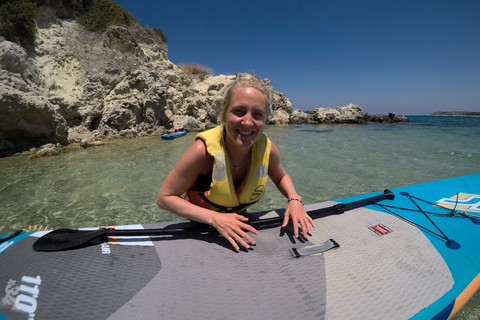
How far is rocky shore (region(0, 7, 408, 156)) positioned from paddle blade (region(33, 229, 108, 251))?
7499 mm

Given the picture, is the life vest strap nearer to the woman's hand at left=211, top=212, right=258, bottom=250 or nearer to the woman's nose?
the woman's hand at left=211, top=212, right=258, bottom=250

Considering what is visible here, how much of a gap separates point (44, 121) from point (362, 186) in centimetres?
968

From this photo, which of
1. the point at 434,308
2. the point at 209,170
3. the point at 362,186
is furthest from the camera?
the point at 362,186

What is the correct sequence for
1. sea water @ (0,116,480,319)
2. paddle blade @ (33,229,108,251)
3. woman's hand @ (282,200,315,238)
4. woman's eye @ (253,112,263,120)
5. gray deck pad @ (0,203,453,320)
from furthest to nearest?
sea water @ (0,116,480,319)
woman's hand @ (282,200,315,238)
woman's eye @ (253,112,263,120)
paddle blade @ (33,229,108,251)
gray deck pad @ (0,203,453,320)

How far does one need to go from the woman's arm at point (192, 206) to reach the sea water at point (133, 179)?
1.93m

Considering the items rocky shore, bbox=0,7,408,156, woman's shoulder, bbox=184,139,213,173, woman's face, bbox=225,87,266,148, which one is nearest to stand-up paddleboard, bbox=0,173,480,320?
woman's shoulder, bbox=184,139,213,173

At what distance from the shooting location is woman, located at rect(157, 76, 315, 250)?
158 cm

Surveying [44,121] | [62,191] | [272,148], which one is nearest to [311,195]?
[272,148]

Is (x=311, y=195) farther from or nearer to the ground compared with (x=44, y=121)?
nearer to the ground

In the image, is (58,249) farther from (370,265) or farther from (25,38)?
(25,38)

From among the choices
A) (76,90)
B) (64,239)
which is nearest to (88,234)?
(64,239)

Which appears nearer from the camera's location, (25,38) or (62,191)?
(62,191)

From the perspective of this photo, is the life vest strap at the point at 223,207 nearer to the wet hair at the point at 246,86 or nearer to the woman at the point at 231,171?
the woman at the point at 231,171

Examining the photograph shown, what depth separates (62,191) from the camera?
14.4ft
